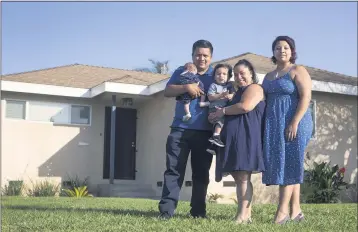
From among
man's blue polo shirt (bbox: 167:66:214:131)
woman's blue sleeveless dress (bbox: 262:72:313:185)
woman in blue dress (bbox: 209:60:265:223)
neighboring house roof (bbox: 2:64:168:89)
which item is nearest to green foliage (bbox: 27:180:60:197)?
neighboring house roof (bbox: 2:64:168:89)

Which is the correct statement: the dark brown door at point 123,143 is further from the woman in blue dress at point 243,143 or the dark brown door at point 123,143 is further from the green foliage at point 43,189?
the woman in blue dress at point 243,143

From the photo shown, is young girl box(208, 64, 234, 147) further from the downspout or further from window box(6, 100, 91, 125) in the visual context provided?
window box(6, 100, 91, 125)

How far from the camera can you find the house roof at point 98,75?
50.2 feet

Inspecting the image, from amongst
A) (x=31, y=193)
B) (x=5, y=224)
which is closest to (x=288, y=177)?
(x=5, y=224)

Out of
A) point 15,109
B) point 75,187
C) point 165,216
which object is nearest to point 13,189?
point 75,187

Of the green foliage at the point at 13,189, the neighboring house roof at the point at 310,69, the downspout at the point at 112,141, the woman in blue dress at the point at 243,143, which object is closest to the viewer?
the woman in blue dress at the point at 243,143

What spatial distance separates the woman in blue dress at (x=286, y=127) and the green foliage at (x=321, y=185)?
24.4 feet

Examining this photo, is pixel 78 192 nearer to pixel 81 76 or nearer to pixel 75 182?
pixel 75 182

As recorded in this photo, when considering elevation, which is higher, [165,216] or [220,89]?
[220,89]

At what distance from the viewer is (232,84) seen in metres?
5.56

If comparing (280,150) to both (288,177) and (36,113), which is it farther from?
(36,113)

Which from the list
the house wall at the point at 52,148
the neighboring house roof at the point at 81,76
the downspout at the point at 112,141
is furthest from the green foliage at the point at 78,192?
the neighboring house roof at the point at 81,76

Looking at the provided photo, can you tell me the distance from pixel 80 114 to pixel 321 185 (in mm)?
7661

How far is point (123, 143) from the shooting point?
16672 millimetres
